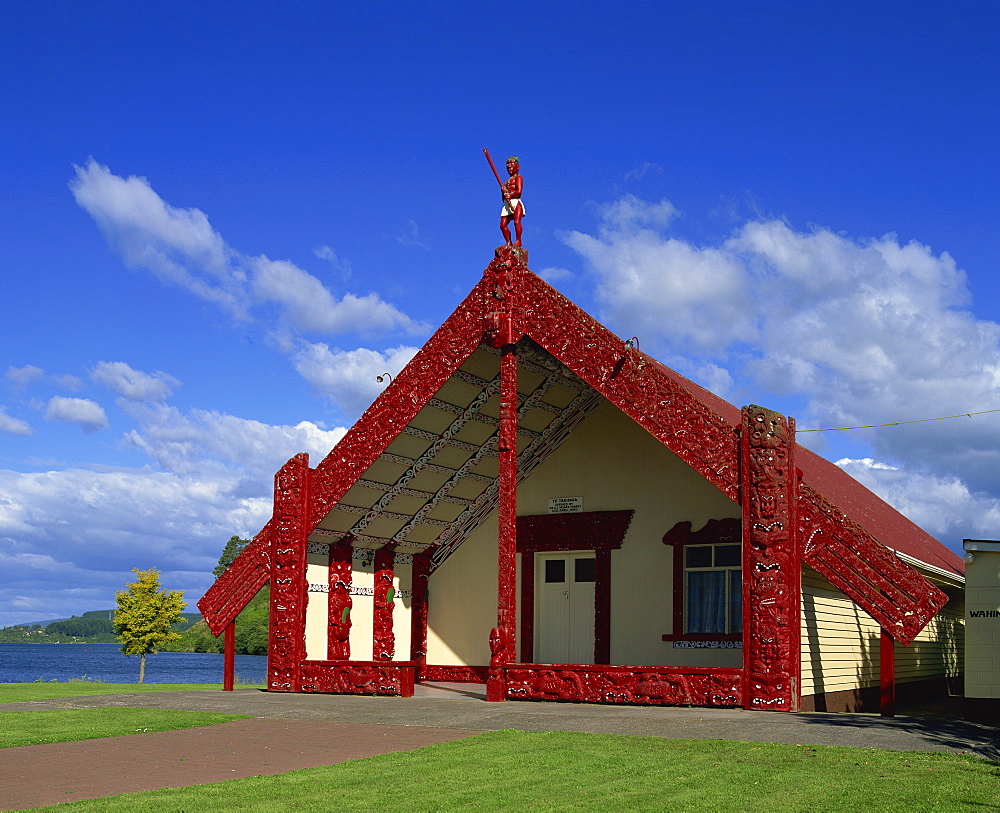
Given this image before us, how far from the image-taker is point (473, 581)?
20.9 meters

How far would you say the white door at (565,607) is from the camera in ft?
63.7

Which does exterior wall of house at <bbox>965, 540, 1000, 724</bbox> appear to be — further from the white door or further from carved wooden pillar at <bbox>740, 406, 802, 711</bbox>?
the white door

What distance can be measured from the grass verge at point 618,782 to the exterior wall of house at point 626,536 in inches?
298

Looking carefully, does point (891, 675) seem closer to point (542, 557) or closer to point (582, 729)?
point (582, 729)

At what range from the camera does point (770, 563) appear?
14.1 metres

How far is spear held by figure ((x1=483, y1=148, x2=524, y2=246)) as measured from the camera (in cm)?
1722

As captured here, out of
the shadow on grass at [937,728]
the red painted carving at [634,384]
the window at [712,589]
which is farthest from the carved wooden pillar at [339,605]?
the shadow on grass at [937,728]

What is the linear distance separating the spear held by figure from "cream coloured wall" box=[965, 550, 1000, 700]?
8157 mm

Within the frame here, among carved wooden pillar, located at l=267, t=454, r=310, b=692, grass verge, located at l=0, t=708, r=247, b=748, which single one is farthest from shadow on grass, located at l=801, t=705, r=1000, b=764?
carved wooden pillar, located at l=267, t=454, r=310, b=692

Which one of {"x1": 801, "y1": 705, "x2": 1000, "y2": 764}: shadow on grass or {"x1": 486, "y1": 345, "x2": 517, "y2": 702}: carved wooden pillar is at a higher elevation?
{"x1": 486, "y1": 345, "x2": 517, "y2": 702}: carved wooden pillar

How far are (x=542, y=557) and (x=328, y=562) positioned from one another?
12.8ft

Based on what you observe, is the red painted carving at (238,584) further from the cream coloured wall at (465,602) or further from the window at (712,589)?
the window at (712,589)

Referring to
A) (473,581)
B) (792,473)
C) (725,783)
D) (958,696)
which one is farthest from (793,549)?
(958,696)

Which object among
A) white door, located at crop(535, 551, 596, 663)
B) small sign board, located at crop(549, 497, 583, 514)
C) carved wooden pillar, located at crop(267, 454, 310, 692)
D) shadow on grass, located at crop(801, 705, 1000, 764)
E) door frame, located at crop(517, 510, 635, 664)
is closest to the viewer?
shadow on grass, located at crop(801, 705, 1000, 764)
